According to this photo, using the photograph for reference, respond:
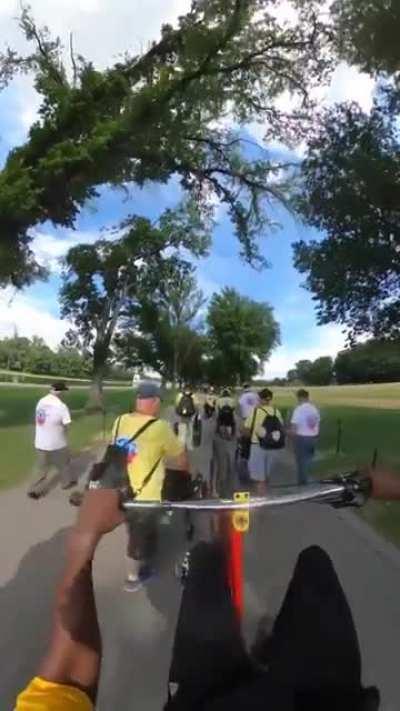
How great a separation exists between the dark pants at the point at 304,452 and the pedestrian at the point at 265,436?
1593 mm

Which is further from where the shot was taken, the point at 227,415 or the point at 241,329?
the point at 227,415

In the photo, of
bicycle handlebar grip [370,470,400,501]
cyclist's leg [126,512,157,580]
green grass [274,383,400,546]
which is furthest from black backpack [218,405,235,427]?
bicycle handlebar grip [370,470,400,501]

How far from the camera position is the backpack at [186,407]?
476 inches

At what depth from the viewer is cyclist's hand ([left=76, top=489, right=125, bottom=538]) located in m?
1.28

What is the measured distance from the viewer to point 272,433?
9.55 metres

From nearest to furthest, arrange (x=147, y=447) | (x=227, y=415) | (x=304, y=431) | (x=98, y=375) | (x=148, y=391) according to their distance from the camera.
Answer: (x=147, y=447) → (x=148, y=391) → (x=98, y=375) → (x=304, y=431) → (x=227, y=415)

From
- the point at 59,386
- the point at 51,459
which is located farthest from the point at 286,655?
the point at 51,459

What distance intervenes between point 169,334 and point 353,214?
615cm

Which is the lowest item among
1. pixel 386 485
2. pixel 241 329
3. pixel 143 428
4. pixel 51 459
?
pixel 51 459

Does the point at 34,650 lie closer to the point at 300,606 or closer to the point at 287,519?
the point at 300,606

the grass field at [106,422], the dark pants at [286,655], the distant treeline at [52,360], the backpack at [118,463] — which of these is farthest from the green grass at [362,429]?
the distant treeline at [52,360]

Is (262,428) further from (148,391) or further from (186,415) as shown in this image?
(148,391)

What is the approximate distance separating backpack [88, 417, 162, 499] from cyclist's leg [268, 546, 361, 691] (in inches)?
105

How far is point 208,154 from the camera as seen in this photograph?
66.0 ft
